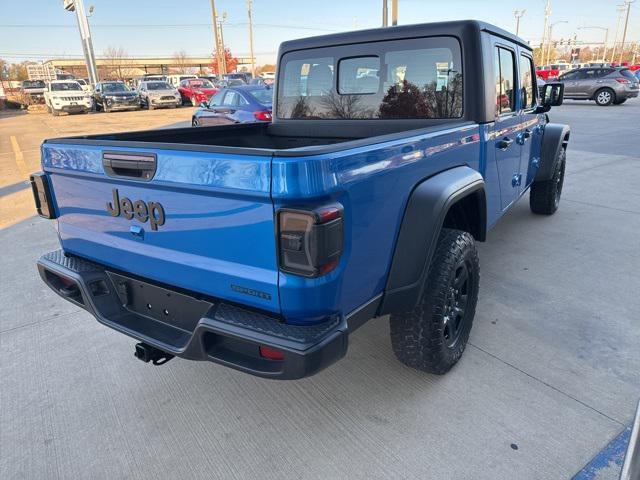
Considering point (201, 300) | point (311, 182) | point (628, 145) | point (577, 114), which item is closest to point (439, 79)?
point (311, 182)

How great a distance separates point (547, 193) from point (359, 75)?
3150mm

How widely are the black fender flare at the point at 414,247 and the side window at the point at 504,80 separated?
1.38 metres

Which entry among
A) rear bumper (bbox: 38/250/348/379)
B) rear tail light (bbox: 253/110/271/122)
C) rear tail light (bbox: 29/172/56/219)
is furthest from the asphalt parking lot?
rear tail light (bbox: 253/110/271/122)

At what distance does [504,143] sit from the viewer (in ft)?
10.8

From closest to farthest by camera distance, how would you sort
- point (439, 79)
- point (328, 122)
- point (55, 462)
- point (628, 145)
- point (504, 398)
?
point (55, 462) → point (504, 398) → point (439, 79) → point (328, 122) → point (628, 145)

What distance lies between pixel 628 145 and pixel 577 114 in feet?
24.8

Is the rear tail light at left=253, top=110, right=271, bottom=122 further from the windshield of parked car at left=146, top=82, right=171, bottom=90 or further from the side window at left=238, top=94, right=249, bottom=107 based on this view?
the windshield of parked car at left=146, top=82, right=171, bottom=90

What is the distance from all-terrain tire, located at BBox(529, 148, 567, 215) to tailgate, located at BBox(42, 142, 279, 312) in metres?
4.57

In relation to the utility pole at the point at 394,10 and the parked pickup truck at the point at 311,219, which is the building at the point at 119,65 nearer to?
the utility pole at the point at 394,10

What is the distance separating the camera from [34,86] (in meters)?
33.3

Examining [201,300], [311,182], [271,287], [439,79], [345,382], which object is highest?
[439,79]

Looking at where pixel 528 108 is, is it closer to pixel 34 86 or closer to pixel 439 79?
pixel 439 79

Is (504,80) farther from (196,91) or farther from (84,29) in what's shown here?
(84,29)

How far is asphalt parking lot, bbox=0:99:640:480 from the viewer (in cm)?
212
